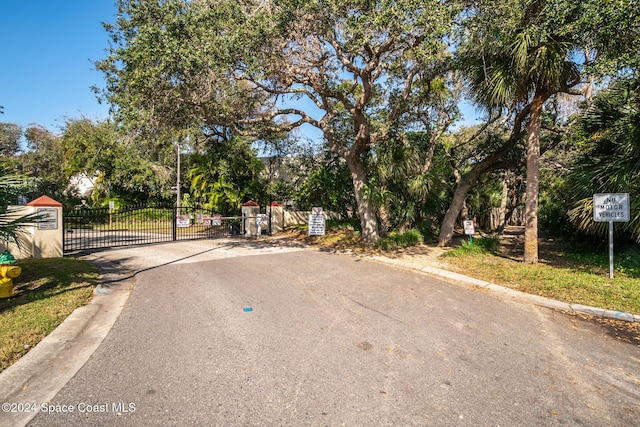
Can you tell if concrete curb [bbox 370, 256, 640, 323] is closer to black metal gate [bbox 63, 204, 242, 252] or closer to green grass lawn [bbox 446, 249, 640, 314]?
green grass lawn [bbox 446, 249, 640, 314]

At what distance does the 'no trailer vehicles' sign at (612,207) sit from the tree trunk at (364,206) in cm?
647

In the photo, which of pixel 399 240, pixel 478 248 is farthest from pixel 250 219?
pixel 478 248

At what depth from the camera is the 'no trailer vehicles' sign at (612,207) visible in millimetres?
7367

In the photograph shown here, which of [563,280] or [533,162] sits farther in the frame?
[533,162]

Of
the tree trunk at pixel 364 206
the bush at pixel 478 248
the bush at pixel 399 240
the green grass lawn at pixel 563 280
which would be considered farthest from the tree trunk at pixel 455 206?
the tree trunk at pixel 364 206

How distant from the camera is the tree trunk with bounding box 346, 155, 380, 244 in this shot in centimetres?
1255

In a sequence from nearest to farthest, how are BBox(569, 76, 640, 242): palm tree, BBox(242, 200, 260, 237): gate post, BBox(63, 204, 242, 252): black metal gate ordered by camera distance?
1. BBox(569, 76, 640, 242): palm tree
2. BBox(63, 204, 242, 252): black metal gate
3. BBox(242, 200, 260, 237): gate post

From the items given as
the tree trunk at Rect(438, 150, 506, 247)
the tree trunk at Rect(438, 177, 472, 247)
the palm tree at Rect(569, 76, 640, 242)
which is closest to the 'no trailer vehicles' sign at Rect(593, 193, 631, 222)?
the palm tree at Rect(569, 76, 640, 242)

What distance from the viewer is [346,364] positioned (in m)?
3.76

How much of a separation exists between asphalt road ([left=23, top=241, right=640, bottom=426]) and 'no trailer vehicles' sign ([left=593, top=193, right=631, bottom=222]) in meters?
3.29

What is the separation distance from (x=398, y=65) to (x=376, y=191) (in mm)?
4312

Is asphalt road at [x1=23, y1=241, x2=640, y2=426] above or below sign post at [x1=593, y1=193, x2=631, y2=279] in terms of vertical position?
below

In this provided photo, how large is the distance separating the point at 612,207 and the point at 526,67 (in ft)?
12.5

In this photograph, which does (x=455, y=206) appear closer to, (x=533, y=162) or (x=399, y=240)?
(x=399, y=240)
